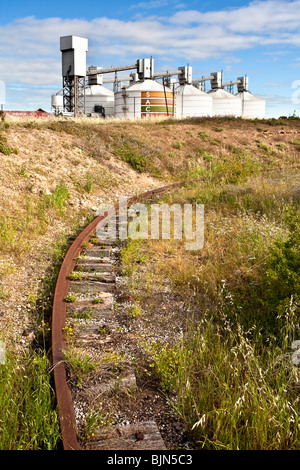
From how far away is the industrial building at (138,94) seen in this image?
4112 centimetres

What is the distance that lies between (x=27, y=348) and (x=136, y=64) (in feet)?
154

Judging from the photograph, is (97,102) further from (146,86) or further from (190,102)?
(190,102)

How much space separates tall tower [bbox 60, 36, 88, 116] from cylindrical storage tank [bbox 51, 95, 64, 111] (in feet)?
1.86

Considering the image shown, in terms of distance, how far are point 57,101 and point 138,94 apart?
9.33 m

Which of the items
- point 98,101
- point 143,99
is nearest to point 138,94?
point 143,99

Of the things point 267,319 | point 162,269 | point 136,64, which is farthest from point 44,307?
point 136,64

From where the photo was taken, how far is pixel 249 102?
56.9 m

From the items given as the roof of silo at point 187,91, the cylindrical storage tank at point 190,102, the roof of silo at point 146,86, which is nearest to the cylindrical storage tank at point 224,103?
the cylindrical storage tank at point 190,102

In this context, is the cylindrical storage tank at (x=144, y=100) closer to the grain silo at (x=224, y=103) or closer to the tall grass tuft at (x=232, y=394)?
the grain silo at (x=224, y=103)

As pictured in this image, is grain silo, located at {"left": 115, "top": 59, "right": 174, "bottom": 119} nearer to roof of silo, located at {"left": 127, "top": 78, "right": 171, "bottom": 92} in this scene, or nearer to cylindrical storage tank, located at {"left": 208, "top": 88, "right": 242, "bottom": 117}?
roof of silo, located at {"left": 127, "top": 78, "right": 171, "bottom": 92}

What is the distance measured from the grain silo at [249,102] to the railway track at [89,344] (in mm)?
54682

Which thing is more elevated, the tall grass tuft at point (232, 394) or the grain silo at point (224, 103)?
the grain silo at point (224, 103)

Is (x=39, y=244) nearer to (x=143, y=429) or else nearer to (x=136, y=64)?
(x=143, y=429)

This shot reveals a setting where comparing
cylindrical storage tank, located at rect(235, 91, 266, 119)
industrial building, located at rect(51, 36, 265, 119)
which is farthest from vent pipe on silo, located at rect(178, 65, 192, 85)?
cylindrical storage tank, located at rect(235, 91, 266, 119)
